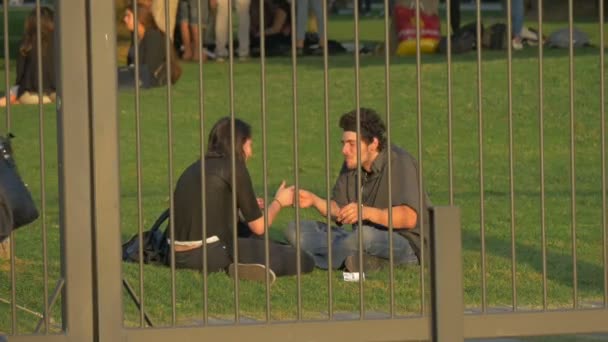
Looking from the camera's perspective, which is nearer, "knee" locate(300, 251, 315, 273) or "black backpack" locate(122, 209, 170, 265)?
"knee" locate(300, 251, 315, 273)

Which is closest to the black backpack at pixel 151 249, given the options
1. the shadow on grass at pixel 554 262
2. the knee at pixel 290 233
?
the knee at pixel 290 233

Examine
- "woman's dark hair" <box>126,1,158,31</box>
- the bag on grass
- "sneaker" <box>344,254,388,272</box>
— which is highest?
"woman's dark hair" <box>126,1,158,31</box>

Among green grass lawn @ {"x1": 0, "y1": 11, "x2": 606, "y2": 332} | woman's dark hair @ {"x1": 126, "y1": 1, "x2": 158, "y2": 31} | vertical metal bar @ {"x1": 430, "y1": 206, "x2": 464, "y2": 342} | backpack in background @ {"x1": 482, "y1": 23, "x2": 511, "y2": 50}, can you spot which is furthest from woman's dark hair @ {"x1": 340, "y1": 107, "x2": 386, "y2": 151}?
backpack in background @ {"x1": 482, "y1": 23, "x2": 511, "y2": 50}

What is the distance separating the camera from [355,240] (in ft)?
32.4

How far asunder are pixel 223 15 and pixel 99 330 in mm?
16385

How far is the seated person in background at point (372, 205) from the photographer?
9664 millimetres

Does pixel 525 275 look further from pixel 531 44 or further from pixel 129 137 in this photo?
pixel 531 44

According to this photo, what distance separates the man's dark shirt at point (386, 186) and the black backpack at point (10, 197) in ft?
6.78

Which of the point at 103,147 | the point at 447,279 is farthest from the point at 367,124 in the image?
the point at 103,147

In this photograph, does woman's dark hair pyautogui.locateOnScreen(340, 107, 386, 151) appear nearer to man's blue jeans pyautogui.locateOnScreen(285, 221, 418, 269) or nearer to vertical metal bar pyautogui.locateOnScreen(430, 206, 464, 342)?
man's blue jeans pyautogui.locateOnScreen(285, 221, 418, 269)

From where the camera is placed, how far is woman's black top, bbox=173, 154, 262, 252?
31.2 ft

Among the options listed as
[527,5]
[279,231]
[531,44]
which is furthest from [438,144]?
[527,5]

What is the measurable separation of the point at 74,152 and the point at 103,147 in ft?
0.39

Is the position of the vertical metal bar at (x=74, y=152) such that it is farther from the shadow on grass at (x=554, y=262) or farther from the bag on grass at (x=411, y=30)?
the bag on grass at (x=411, y=30)
